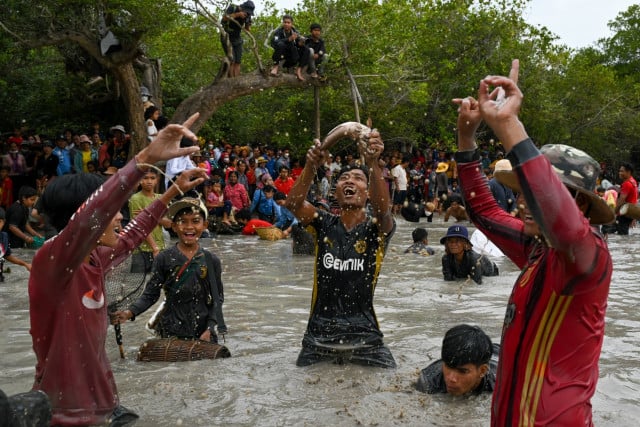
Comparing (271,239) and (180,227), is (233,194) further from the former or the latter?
(180,227)

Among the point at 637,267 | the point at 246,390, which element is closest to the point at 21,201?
the point at 246,390

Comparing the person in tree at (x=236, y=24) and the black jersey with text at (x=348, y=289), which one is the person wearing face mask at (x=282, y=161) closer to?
the person in tree at (x=236, y=24)

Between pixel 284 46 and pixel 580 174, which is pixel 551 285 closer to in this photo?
pixel 580 174

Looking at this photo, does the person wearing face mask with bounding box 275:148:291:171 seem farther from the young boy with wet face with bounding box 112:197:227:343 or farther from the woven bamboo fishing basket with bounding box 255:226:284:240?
the young boy with wet face with bounding box 112:197:227:343

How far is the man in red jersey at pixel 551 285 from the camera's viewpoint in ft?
7.93

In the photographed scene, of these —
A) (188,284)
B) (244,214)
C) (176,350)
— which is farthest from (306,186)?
(244,214)

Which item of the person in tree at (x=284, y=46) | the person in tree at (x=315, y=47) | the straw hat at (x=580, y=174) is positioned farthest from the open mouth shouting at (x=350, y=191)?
the person in tree at (x=315, y=47)

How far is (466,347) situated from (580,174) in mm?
2611

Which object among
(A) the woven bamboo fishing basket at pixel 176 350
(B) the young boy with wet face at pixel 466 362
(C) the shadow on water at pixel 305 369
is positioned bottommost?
(C) the shadow on water at pixel 305 369

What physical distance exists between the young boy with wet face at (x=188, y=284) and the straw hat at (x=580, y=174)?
13.0 ft

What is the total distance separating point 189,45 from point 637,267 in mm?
18391

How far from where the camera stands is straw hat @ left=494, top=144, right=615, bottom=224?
9.07 ft

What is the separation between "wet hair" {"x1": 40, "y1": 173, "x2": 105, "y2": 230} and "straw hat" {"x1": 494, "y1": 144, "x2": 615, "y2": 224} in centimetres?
183

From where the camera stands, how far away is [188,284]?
21.0 ft
